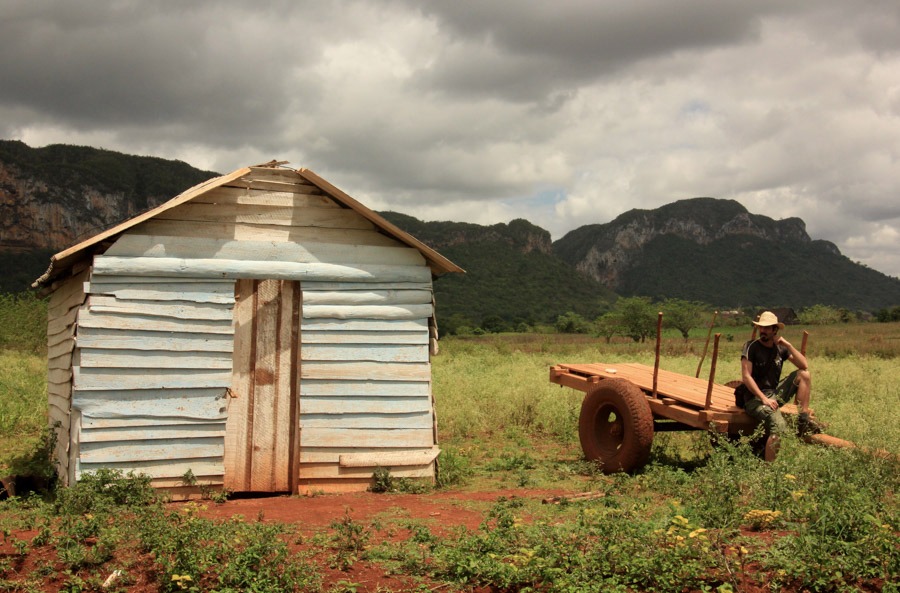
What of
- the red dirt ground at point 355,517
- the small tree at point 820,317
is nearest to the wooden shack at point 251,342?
the red dirt ground at point 355,517

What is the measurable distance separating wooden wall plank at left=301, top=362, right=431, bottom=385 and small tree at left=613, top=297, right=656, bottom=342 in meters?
40.5

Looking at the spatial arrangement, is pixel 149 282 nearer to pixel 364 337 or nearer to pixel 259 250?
pixel 259 250

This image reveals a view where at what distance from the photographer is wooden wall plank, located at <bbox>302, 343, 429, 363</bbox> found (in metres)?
8.98

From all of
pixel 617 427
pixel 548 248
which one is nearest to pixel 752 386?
pixel 617 427

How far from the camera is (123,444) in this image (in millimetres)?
8336

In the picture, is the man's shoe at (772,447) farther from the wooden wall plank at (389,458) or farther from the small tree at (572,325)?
the small tree at (572,325)

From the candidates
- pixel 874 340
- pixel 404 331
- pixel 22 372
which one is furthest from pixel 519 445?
pixel 874 340

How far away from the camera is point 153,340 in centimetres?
847

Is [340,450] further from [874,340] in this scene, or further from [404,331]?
[874,340]

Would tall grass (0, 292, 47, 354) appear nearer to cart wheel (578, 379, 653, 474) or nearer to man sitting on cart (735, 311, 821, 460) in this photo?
cart wheel (578, 379, 653, 474)

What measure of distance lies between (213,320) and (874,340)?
31.0 m

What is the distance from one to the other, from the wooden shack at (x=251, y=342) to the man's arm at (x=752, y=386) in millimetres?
3649

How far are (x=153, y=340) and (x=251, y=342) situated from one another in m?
1.07

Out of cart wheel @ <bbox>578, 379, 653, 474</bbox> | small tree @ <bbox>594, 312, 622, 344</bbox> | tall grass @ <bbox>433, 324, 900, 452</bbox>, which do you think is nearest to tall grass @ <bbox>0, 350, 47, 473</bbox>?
tall grass @ <bbox>433, 324, 900, 452</bbox>
